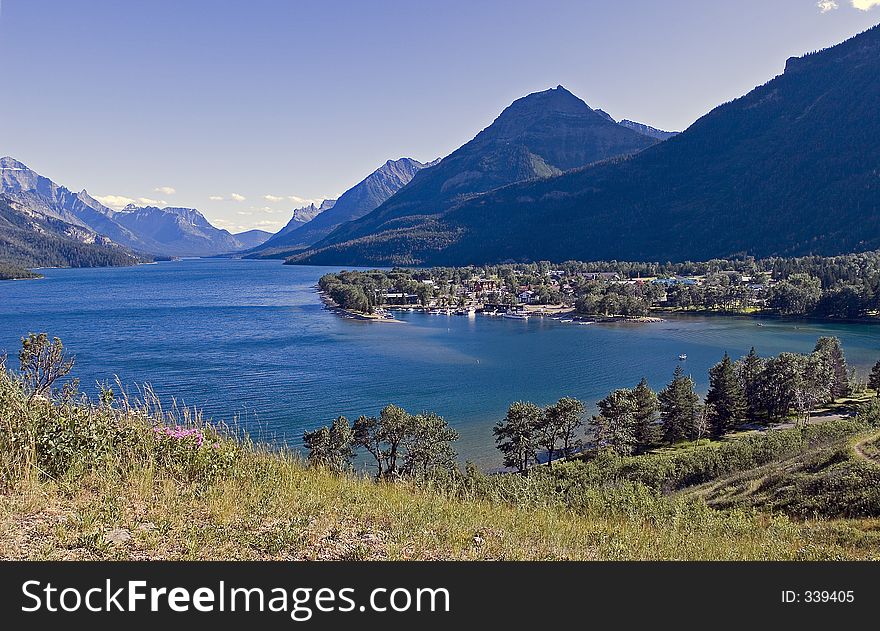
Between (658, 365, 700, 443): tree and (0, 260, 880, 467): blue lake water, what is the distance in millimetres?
12180

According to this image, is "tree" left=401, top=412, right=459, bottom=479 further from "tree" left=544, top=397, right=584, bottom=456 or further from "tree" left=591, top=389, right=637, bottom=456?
"tree" left=591, top=389, right=637, bottom=456

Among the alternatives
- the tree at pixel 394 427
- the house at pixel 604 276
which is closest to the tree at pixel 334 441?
the tree at pixel 394 427

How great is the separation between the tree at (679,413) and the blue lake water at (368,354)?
1218cm

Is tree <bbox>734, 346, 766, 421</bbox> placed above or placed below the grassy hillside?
below

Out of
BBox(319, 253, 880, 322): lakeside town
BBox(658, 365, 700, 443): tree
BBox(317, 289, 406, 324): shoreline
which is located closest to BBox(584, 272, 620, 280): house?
BBox(319, 253, 880, 322): lakeside town

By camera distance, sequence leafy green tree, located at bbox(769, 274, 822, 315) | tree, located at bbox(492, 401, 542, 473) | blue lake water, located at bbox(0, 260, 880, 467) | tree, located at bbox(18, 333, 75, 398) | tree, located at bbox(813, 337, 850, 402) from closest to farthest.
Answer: tree, located at bbox(18, 333, 75, 398)
tree, located at bbox(492, 401, 542, 473)
tree, located at bbox(813, 337, 850, 402)
blue lake water, located at bbox(0, 260, 880, 467)
leafy green tree, located at bbox(769, 274, 822, 315)

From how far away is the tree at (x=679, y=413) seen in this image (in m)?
39.2

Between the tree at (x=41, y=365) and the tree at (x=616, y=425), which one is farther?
the tree at (x=616, y=425)

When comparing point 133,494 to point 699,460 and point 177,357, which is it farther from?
point 177,357

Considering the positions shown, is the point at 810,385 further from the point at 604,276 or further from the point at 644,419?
the point at 604,276

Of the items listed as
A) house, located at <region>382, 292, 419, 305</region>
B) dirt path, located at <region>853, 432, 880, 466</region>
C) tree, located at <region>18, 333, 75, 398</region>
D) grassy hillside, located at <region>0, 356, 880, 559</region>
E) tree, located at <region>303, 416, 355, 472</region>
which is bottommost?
tree, located at <region>303, 416, 355, 472</region>

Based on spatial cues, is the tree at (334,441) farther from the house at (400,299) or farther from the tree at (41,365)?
the house at (400,299)

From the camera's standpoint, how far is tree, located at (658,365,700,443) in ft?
128

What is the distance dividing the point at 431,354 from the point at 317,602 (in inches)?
2692
